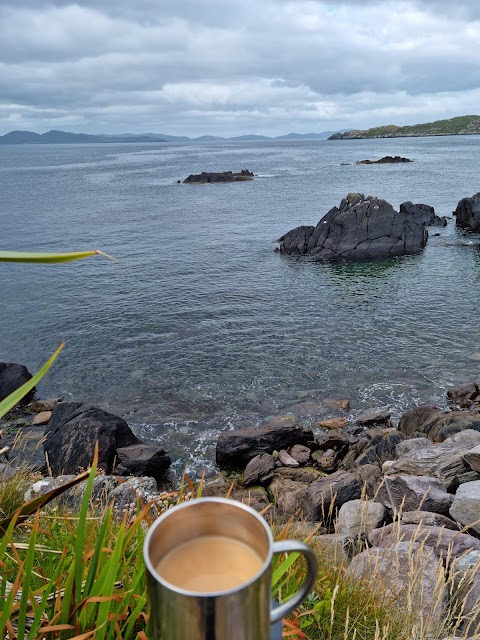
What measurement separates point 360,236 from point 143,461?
3222cm

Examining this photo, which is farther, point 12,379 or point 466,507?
point 12,379

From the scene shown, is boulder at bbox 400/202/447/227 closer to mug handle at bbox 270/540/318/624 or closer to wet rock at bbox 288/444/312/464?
wet rock at bbox 288/444/312/464

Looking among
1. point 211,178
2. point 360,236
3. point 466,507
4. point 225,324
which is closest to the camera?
point 466,507

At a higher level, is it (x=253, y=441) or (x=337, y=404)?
(x=253, y=441)

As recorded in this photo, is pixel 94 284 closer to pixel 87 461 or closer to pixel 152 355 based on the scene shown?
pixel 152 355

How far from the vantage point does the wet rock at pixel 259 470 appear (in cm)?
1401

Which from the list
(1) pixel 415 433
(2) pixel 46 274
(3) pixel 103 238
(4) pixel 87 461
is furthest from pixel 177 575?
(3) pixel 103 238

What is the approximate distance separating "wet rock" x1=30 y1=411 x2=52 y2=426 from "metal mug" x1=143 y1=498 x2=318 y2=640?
1771 cm

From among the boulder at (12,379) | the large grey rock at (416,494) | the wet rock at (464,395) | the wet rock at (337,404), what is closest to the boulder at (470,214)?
the wet rock at (464,395)

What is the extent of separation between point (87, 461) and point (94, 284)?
2123 centimetres

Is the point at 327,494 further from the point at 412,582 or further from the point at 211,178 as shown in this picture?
the point at 211,178

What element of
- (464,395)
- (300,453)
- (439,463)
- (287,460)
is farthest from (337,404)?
(439,463)

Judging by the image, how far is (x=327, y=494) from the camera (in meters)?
10.3

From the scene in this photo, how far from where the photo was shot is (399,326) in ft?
A: 82.6
